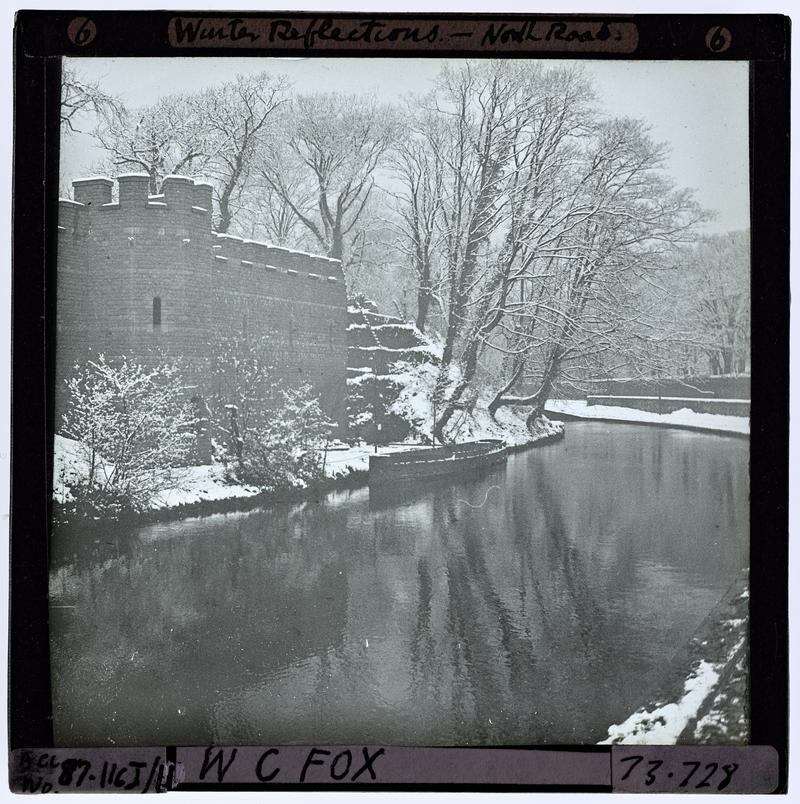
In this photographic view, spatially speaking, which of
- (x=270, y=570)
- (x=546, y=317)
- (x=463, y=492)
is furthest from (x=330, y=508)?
(x=546, y=317)

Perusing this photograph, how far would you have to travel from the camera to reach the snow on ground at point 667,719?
349cm

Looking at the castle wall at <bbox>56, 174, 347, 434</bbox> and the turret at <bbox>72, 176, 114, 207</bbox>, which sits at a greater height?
the turret at <bbox>72, 176, 114, 207</bbox>

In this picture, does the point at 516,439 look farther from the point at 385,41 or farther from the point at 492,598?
the point at 385,41

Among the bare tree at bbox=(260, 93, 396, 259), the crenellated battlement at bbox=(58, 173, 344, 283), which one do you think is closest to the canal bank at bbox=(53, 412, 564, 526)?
the crenellated battlement at bbox=(58, 173, 344, 283)

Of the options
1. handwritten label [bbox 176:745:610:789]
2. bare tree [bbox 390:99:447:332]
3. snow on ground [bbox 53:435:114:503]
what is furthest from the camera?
bare tree [bbox 390:99:447:332]

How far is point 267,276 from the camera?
147 inches

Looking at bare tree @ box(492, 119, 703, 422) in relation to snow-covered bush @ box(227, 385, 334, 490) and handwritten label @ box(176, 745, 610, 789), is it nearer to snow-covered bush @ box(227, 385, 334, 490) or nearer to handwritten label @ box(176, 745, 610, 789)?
snow-covered bush @ box(227, 385, 334, 490)

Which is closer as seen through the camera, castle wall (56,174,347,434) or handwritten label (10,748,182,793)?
handwritten label (10,748,182,793)

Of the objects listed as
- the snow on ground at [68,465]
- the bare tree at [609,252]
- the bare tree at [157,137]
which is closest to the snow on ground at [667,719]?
the bare tree at [609,252]

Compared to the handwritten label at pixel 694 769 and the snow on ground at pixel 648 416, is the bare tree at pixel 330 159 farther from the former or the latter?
the handwritten label at pixel 694 769

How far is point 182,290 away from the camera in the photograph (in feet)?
12.2

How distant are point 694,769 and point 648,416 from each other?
1.76 m

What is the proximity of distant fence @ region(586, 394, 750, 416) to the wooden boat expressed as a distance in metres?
0.60

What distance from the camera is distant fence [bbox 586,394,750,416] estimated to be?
3667mm
